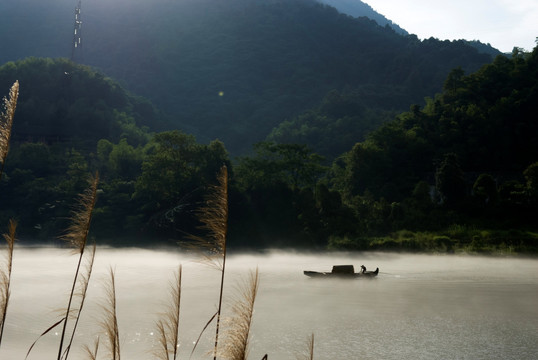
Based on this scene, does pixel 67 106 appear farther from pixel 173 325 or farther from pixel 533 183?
pixel 173 325

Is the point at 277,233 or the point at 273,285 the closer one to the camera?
the point at 273,285

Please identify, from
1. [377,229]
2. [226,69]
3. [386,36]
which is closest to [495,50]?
[386,36]

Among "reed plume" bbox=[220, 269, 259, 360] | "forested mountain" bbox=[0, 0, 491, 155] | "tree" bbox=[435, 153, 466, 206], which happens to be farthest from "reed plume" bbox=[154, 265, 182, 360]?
"forested mountain" bbox=[0, 0, 491, 155]

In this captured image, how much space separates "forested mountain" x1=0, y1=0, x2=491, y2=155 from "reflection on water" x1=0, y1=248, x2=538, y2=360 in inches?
3193

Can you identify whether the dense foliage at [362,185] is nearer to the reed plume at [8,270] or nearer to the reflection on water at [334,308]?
the reflection on water at [334,308]

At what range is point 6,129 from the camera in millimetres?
3477

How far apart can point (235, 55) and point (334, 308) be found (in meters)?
143

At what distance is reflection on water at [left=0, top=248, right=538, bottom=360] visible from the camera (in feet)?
53.9

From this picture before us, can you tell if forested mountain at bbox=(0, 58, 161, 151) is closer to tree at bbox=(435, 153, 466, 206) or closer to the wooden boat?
tree at bbox=(435, 153, 466, 206)

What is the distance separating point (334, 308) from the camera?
23328 mm

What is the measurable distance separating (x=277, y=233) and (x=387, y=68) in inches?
3570

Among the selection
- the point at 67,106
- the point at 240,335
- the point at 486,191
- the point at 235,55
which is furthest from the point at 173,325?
the point at 235,55

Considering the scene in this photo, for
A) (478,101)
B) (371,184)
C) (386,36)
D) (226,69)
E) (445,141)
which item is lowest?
(371,184)

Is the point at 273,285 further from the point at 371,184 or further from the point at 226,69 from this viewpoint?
the point at 226,69
